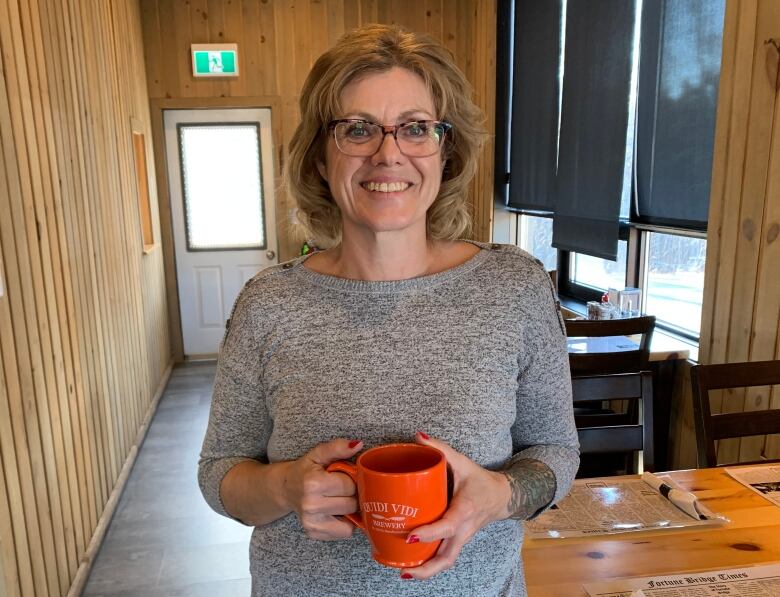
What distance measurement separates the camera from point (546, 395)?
34.2 inches

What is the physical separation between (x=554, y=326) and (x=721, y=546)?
60 centimetres

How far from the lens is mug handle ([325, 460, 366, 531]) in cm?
69

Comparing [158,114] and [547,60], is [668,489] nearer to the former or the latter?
[547,60]

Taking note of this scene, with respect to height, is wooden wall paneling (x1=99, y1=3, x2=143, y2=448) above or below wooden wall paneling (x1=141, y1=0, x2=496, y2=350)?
below

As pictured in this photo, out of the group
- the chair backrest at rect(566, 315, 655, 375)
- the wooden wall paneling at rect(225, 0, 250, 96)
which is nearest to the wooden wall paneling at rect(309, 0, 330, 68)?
the wooden wall paneling at rect(225, 0, 250, 96)

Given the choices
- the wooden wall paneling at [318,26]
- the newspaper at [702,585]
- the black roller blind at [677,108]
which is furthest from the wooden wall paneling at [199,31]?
the newspaper at [702,585]

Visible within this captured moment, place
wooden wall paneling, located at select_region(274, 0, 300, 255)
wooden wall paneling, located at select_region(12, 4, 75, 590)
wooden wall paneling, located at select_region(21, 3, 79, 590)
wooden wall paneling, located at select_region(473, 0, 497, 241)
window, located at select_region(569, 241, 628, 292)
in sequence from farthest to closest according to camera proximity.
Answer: wooden wall paneling, located at select_region(274, 0, 300, 255) → wooden wall paneling, located at select_region(473, 0, 497, 241) → window, located at select_region(569, 241, 628, 292) → wooden wall paneling, located at select_region(21, 3, 79, 590) → wooden wall paneling, located at select_region(12, 4, 75, 590)

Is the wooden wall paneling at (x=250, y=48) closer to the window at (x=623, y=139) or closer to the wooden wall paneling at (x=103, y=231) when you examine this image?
the wooden wall paneling at (x=103, y=231)

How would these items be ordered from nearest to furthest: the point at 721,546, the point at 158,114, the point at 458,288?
the point at 458,288 < the point at 721,546 < the point at 158,114

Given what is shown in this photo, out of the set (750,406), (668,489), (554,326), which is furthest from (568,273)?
(554,326)

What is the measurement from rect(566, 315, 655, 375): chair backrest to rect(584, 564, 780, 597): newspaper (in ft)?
2.72

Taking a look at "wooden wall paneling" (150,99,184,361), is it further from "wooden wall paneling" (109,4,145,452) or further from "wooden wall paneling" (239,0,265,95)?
"wooden wall paneling" (109,4,145,452)

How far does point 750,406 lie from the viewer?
6.18 feet

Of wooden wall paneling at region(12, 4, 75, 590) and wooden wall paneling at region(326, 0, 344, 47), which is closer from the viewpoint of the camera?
wooden wall paneling at region(12, 4, 75, 590)
